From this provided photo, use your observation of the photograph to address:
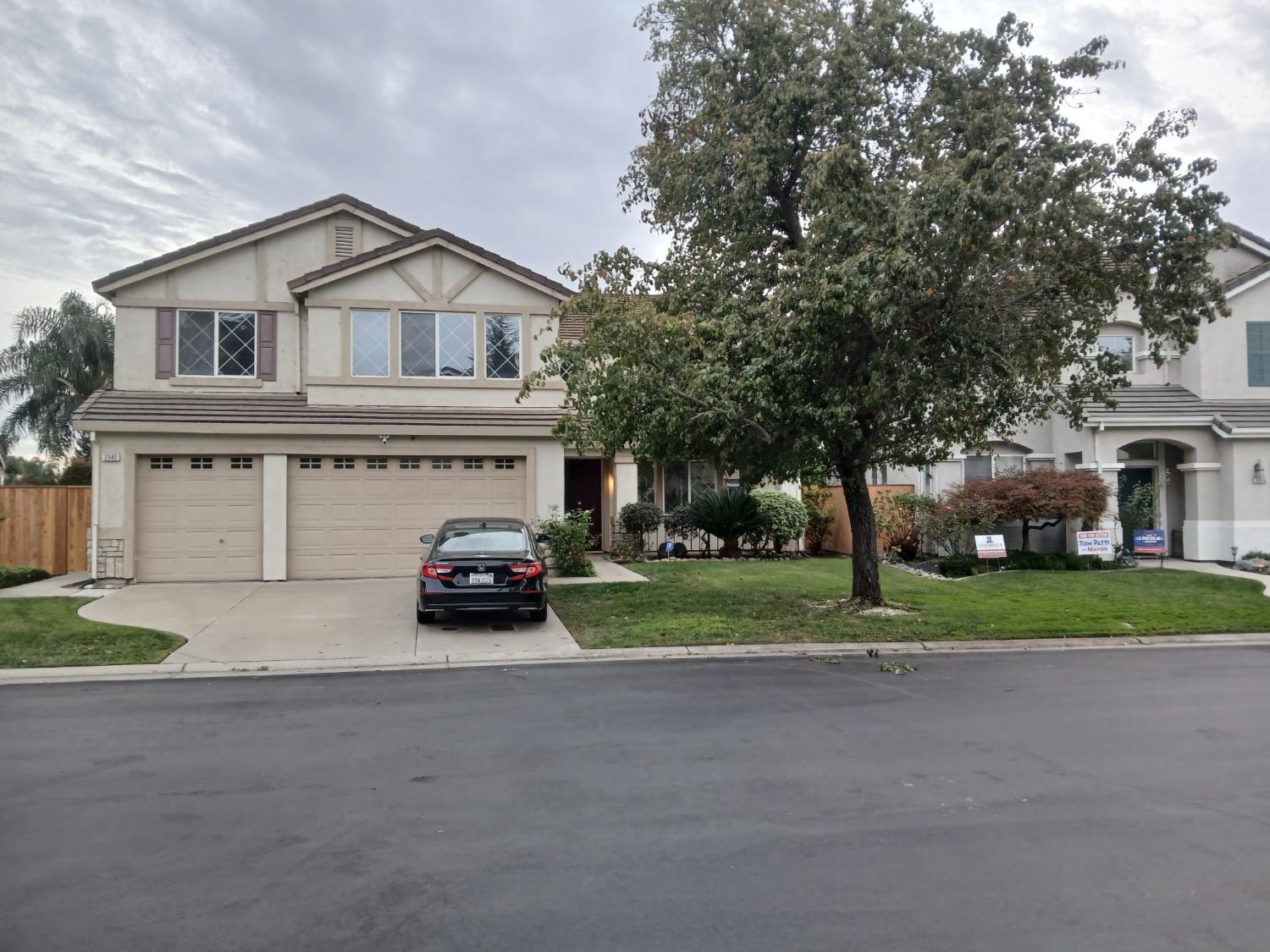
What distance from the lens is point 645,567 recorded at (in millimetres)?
18672

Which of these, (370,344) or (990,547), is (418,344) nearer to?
(370,344)

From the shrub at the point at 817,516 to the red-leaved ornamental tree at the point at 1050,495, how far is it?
3670 millimetres

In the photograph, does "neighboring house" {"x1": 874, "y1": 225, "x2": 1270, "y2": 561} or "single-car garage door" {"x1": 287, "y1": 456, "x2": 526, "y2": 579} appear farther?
"neighboring house" {"x1": 874, "y1": 225, "x2": 1270, "y2": 561}

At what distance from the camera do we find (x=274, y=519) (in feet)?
57.4

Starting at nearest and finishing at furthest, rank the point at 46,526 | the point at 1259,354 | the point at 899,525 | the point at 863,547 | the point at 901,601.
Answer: the point at 863,547, the point at 901,601, the point at 46,526, the point at 899,525, the point at 1259,354

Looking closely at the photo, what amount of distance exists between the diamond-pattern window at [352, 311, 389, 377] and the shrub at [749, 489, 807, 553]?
831cm

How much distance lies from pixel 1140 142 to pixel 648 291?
21.4 feet

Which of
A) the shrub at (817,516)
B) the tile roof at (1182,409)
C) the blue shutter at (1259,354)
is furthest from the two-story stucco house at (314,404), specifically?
the blue shutter at (1259,354)

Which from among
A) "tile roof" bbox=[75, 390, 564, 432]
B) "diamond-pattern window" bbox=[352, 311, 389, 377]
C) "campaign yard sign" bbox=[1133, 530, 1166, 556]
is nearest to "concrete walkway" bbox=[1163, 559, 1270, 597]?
"campaign yard sign" bbox=[1133, 530, 1166, 556]

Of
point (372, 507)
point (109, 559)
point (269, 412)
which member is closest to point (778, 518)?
point (372, 507)

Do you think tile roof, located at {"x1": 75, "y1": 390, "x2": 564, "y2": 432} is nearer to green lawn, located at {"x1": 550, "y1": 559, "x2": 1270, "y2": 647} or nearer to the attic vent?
the attic vent

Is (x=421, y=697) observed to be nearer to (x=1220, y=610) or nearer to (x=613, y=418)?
(x=613, y=418)

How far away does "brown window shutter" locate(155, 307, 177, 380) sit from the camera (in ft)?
59.5

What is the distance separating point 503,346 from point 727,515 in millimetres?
5989
